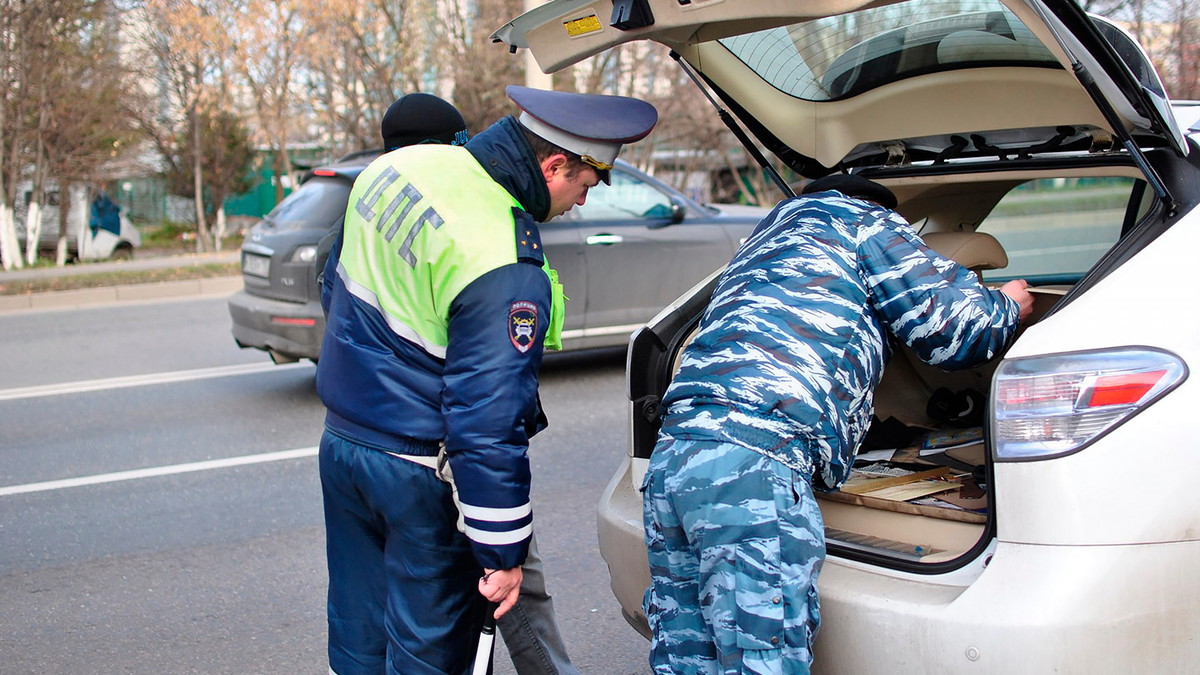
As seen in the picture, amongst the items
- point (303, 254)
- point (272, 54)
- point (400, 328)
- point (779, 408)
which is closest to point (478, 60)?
point (272, 54)

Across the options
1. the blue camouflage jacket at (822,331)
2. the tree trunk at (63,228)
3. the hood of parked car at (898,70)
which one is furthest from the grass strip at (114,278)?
the blue camouflage jacket at (822,331)

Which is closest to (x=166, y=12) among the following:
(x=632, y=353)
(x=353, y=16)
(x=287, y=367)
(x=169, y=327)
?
(x=353, y=16)

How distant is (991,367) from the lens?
357cm

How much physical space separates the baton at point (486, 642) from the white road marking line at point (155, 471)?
150 inches

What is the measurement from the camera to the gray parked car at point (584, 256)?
7.21 metres

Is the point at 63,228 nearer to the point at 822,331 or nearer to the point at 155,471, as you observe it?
the point at 155,471

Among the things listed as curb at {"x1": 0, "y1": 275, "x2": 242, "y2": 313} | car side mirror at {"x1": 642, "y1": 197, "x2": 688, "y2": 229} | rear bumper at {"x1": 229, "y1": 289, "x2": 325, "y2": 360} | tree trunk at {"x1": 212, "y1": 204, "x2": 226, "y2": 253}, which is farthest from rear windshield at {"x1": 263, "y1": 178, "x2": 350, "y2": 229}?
tree trunk at {"x1": 212, "y1": 204, "x2": 226, "y2": 253}

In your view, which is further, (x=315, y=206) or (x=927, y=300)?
(x=315, y=206)

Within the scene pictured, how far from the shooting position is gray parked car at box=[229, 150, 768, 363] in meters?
7.21

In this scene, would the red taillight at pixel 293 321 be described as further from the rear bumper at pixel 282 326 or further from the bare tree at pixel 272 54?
the bare tree at pixel 272 54

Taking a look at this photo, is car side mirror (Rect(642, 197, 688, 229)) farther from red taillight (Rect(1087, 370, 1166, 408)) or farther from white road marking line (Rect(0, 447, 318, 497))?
red taillight (Rect(1087, 370, 1166, 408))

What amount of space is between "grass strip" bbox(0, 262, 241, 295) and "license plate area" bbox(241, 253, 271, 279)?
7.91 m

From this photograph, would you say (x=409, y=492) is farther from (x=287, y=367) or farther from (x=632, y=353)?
(x=287, y=367)

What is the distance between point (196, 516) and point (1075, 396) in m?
4.28
